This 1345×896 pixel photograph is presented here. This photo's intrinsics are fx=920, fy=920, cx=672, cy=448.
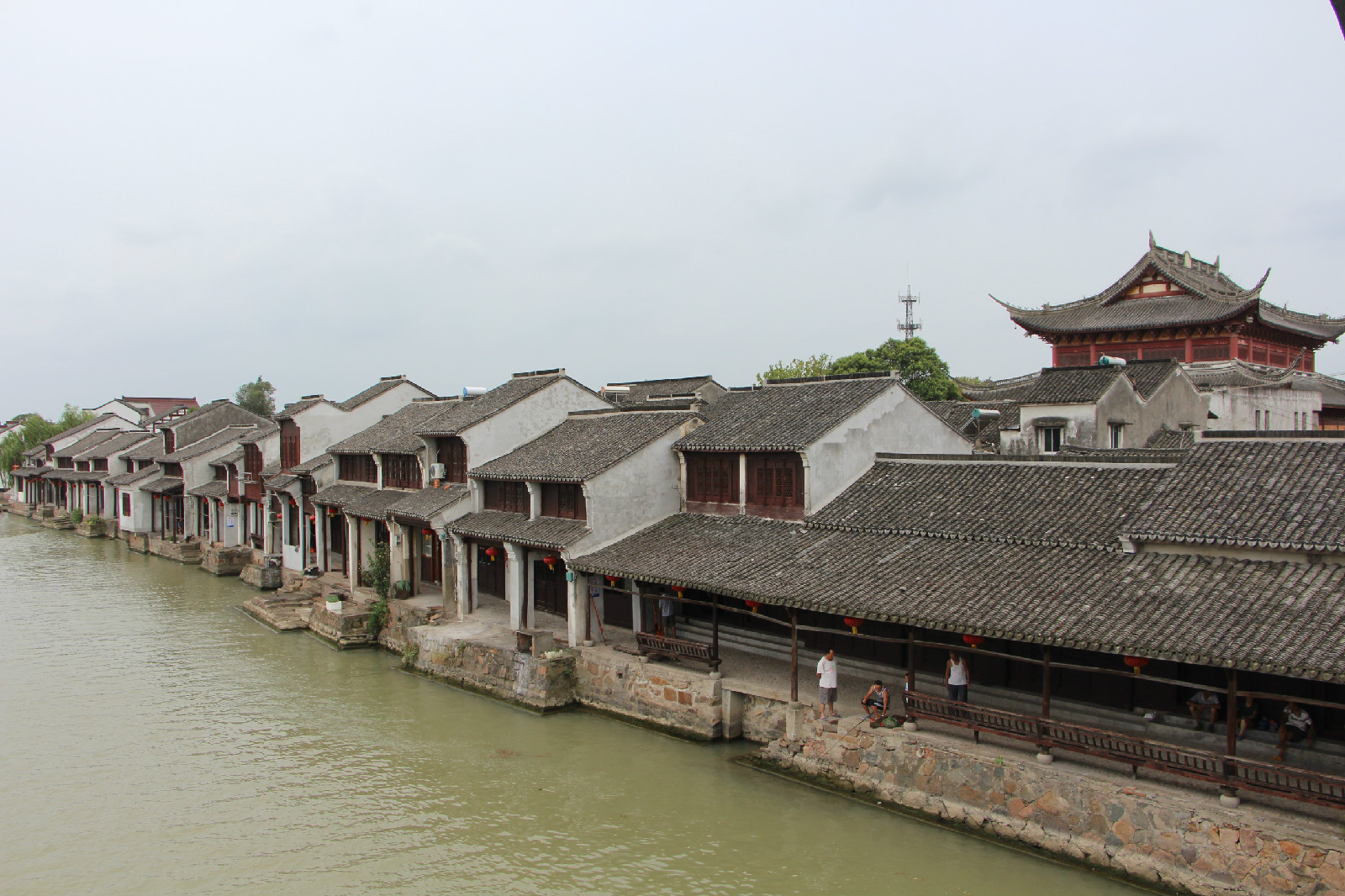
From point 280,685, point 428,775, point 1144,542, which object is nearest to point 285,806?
point 428,775

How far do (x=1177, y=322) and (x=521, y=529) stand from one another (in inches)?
1071

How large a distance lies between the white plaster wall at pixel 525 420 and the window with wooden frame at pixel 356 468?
24.6 ft

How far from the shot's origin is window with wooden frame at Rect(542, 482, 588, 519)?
2305cm

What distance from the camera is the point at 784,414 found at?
22.6m

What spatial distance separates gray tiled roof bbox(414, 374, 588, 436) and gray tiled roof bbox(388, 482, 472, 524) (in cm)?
172

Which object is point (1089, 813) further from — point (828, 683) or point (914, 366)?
point (914, 366)

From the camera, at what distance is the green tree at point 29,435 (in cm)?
7900

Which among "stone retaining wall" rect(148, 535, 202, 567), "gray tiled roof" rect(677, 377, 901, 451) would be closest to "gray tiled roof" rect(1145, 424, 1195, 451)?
"gray tiled roof" rect(677, 377, 901, 451)

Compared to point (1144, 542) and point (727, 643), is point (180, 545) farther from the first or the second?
point (1144, 542)

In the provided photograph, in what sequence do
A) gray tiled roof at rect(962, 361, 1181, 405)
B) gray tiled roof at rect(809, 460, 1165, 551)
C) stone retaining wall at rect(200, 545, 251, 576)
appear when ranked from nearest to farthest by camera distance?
gray tiled roof at rect(809, 460, 1165, 551)
gray tiled roof at rect(962, 361, 1181, 405)
stone retaining wall at rect(200, 545, 251, 576)

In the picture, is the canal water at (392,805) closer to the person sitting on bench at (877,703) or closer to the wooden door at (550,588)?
the person sitting on bench at (877,703)

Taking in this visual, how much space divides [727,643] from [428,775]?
7.63 metres

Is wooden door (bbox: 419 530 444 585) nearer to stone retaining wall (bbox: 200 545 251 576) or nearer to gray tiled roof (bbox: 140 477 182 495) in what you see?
stone retaining wall (bbox: 200 545 251 576)

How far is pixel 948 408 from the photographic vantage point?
36719mm
